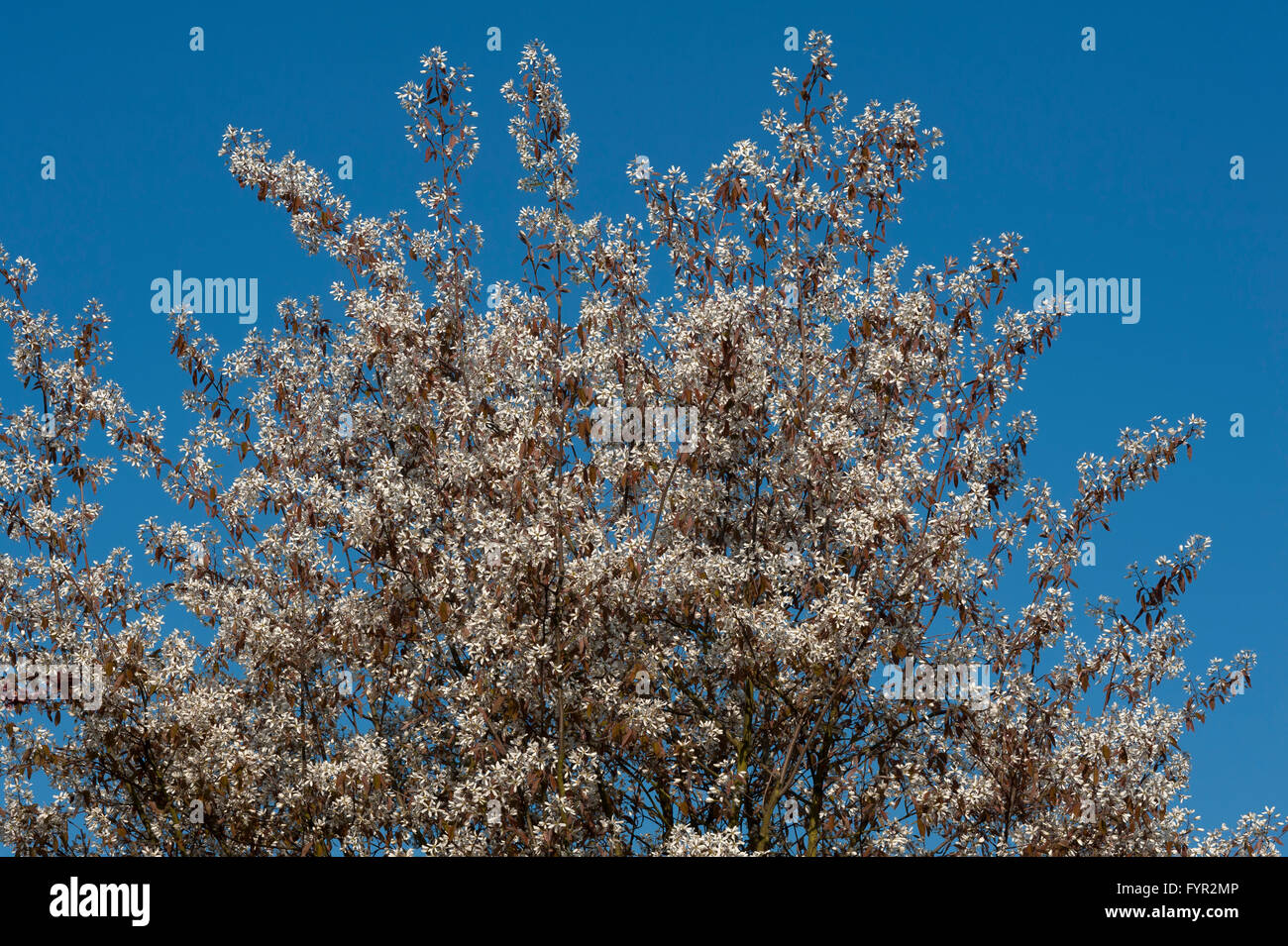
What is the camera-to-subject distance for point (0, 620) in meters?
14.4

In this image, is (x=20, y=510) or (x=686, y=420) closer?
(x=686, y=420)

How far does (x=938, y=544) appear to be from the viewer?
13.0m

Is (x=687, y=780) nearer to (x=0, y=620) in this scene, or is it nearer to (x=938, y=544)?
(x=938, y=544)

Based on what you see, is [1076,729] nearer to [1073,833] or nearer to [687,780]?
[1073,833]

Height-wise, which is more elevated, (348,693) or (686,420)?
(686,420)
